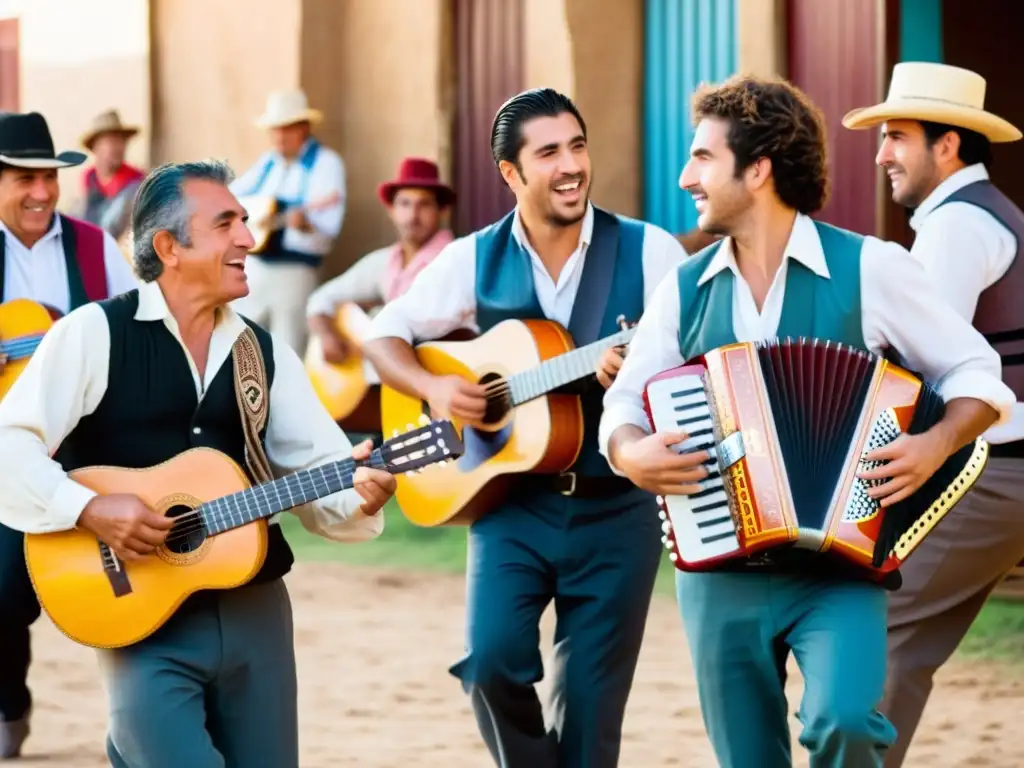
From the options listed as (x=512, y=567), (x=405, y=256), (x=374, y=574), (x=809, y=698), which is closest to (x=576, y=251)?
(x=512, y=567)

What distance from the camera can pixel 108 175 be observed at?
42.1 feet

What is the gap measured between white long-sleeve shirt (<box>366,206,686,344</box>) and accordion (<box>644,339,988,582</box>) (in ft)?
3.48

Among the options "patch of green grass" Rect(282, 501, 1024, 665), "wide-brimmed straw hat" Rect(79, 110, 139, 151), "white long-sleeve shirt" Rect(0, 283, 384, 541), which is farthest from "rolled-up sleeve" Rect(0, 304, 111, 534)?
"wide-brimmed straw hat" Rect(79, 110, 139, 151)

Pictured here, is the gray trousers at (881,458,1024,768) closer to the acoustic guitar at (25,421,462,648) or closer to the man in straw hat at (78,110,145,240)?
the acoustic guitar at (25,421,462,648)

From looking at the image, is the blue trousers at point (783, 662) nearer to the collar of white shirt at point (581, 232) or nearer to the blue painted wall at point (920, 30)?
the collar of white shirt at point (581, 232)

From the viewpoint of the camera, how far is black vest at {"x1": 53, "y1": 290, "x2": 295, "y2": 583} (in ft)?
14.5

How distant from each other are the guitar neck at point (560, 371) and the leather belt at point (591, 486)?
0.28 meters

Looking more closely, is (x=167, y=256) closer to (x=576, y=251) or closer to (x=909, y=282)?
(x=576, y=251)

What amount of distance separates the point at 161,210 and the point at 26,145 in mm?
2494

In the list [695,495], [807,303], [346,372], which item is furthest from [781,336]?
[346,372]

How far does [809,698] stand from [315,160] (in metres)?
8.12

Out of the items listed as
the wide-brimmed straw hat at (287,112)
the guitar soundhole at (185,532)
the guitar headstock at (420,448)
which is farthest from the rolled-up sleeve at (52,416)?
the wide-brimmed straw hat at (287,112)

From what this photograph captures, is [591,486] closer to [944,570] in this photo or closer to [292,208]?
[944,570]

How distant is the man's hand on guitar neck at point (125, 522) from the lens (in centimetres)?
439
